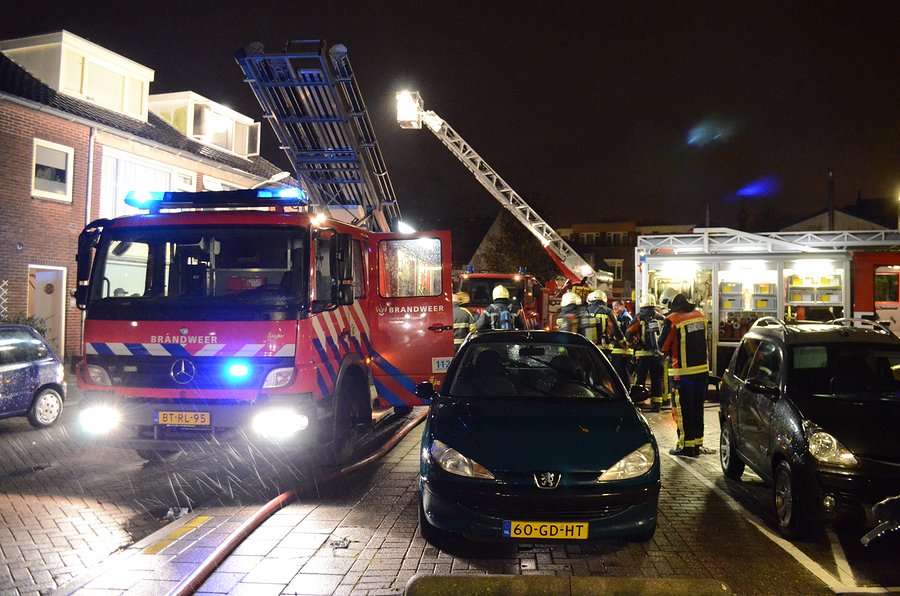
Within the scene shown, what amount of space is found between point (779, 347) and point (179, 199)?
→ 6014 millimetres

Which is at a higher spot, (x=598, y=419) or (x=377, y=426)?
(x=598, y=419)

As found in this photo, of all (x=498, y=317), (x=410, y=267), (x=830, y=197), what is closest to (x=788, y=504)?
(x=410, y=267)

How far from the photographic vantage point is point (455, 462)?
459 centimetres

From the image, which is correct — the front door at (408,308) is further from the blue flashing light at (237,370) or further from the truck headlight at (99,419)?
the truck headlight at (99,419)

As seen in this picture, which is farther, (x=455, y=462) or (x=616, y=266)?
(x=616, y=266)

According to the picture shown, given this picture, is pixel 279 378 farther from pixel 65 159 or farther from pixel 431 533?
pixel 65 159

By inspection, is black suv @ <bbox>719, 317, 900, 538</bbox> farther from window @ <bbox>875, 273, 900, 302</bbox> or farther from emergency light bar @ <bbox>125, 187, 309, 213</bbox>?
window @ <bbox>875, 273, 900, 302</bbox>

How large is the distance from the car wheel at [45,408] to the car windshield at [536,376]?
682 cm

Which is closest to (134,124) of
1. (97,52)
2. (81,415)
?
(97,52)

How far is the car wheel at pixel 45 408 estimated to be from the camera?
9477 mm

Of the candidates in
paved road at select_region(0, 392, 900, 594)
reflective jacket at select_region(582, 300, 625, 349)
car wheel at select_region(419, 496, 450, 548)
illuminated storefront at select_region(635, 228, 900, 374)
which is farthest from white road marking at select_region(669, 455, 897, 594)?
illuminated storefront at select_region(635, 228, 900, 374)

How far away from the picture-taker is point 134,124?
19.9m

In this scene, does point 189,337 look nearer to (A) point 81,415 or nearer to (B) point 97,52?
(A) point 81,415

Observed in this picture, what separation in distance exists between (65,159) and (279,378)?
14.3 m
